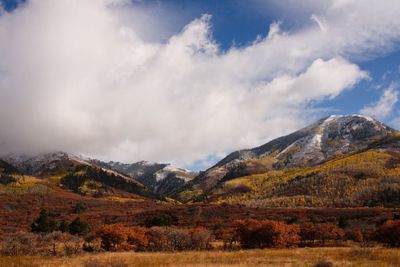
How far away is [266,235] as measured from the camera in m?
41.8

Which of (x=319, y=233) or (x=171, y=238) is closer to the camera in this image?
(x=171, y=238)

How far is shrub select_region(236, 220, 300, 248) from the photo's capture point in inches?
1631

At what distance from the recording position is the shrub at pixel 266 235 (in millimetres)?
41438

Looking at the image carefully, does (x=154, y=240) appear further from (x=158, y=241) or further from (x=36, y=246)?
(x=36, y=246)

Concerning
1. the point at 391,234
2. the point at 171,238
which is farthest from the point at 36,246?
the point at 391,234

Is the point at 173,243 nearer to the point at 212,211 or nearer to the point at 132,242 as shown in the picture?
the point at 132,242

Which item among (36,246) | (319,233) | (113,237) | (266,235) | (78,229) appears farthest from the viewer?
(78,229)

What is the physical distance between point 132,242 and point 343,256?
21681 mm

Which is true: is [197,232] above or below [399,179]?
below

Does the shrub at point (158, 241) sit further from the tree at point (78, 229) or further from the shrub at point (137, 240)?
the tree at point (78, 229)

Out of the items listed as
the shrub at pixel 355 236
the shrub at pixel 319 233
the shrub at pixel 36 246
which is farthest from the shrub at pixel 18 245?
the shrub at pixel 355 236

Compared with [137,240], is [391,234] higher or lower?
lower

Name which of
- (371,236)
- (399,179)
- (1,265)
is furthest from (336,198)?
(1,265)

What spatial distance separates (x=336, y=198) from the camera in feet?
609
